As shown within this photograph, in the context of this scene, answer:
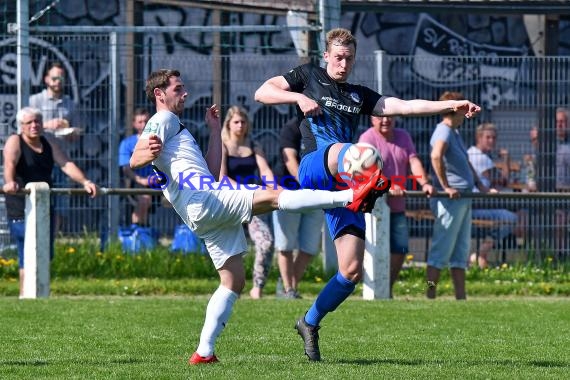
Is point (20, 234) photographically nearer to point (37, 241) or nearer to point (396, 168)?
point (37, 241)

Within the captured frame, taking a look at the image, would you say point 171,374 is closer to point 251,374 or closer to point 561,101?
point 251,374

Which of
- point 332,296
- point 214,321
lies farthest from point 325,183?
point 214,321

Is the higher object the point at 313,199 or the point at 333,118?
the point at 333,118

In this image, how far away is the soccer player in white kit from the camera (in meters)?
7.58

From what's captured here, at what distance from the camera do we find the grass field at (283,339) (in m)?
7.59

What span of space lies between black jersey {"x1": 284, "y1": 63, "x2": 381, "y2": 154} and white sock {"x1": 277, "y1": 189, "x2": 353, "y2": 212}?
1.11 metres

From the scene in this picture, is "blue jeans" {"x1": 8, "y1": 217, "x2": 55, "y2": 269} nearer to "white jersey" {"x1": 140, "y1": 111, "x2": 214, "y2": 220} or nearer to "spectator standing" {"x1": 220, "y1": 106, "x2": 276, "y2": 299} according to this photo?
"spectator standing" {"x1": 220, "y1": 106, "x2": 276, "y2": 299}

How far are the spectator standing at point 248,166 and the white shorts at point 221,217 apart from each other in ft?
15.8

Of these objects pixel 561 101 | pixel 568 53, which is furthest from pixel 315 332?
pixel 568 53

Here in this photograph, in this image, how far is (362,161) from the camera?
7434 millimetres

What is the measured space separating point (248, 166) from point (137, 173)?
213 cm

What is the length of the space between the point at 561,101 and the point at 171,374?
850cm

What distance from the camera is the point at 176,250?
14516 mm

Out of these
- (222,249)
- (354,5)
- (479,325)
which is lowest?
(479,325)
